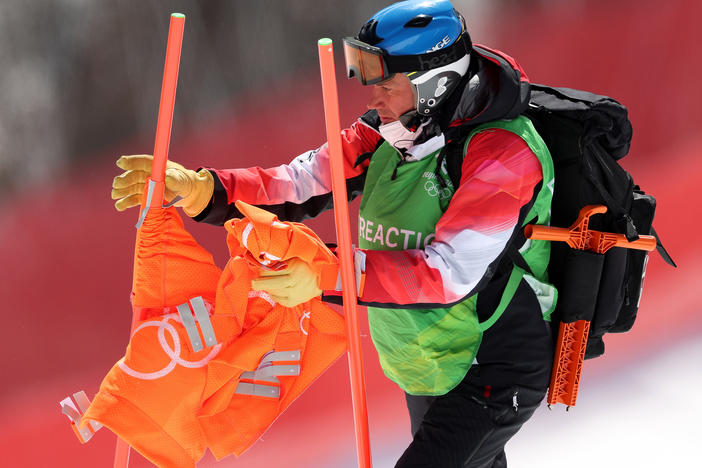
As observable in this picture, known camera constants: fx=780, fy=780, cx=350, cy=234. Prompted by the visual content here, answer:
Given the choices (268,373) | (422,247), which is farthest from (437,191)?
(268,373)

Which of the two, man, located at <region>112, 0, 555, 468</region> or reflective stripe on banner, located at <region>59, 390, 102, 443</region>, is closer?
man, located at <region>112, 0, 555, 468</region>

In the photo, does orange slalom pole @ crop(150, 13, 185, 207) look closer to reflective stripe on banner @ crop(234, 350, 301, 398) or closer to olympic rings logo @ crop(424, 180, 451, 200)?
reflective stripe on banner @ crop(234, 350, 301, 398)

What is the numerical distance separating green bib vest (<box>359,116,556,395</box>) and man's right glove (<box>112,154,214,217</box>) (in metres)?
0.40

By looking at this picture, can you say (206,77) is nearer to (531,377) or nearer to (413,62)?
(413,62)

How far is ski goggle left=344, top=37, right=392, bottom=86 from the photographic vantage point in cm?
165

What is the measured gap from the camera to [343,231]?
5.15ft

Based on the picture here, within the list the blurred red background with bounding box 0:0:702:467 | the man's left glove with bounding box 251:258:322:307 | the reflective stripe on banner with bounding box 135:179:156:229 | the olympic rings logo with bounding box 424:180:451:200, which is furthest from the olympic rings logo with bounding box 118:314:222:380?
the blurred red background with bounding box 0:0:702:467

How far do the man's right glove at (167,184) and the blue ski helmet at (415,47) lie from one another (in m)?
0.49

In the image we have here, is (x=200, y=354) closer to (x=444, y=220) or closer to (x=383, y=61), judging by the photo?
(x=444, y=220)

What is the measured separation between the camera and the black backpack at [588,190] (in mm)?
1771

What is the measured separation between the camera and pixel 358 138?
2.06m

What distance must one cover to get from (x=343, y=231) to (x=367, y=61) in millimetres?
377

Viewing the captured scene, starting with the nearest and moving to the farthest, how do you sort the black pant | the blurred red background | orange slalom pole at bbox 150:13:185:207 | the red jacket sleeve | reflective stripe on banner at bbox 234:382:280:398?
orange slalom pole at bbox 150:13:185:207 < the black pant < reflective stripe on banner at bbox 234:382:280:398 < the red jacket sleeve < the blurred red background

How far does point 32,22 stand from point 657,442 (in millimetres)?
2941
